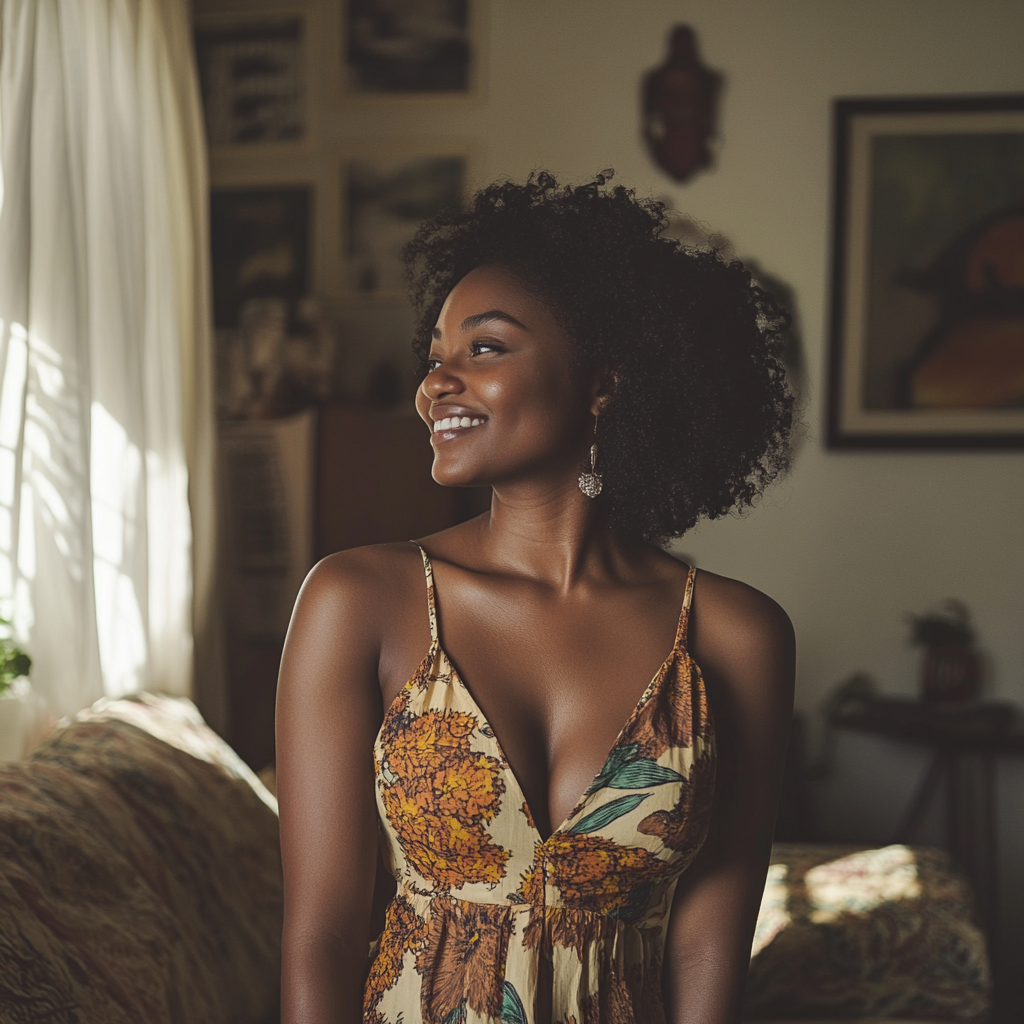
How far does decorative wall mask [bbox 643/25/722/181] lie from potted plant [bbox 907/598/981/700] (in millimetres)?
1775

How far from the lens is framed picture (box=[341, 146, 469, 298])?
3896mm

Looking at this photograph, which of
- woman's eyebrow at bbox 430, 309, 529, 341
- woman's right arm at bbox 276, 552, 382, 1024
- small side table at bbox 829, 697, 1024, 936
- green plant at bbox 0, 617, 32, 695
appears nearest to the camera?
woman's right arm at bbox 276, 552, 382, 1024

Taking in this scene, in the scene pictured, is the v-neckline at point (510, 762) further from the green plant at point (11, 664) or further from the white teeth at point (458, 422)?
the green plant at point (11, 664)

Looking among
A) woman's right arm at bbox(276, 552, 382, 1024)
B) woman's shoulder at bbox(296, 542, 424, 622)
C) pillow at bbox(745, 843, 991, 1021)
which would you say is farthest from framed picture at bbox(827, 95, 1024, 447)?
woman's right arm at bbox(276, 552, 382, 1024)

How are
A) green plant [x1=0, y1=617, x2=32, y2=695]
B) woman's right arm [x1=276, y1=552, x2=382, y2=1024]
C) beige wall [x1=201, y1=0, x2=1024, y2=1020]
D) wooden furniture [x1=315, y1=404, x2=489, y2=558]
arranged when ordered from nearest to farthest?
woman's right arm [x1=276, y1=552, x2=382, y2=1024] < green plant [x1=0, y1=617, x2=32, y2=695] < wooden furniture [x1=315, y1=404, x2=489, y2=558] < beige wall [x1=201, y1=0, x2=1024, y2=1020]

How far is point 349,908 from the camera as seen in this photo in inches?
47.9

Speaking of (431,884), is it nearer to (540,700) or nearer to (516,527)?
(540,700)

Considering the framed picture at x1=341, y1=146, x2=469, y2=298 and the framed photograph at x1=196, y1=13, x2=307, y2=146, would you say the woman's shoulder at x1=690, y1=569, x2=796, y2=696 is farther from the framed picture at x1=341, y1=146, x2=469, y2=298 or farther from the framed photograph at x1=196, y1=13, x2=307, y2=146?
the framed photograph at x1=196, y1=13, x2=307, y2=146

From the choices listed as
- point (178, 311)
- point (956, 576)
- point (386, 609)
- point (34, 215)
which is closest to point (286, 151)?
point (178, 311)

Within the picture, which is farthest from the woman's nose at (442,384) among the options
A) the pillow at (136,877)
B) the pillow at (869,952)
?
the pillow at (869,952)

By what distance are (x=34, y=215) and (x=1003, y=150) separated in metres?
3.16

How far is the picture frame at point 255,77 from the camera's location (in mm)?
3891

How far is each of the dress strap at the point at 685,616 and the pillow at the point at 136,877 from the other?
34.0 inches

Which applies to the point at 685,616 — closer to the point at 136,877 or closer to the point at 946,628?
the point at 136,877
